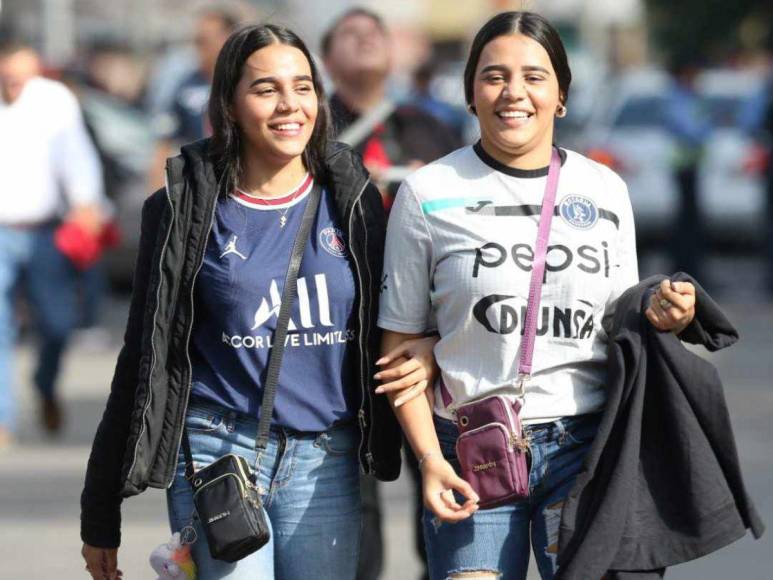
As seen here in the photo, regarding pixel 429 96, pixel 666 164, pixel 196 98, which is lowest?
pixel 196 98

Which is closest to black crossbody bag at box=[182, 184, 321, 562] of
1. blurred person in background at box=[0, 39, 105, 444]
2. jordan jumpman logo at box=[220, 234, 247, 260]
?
jordan jumpman logo at box=[220, 234, 247, 260]

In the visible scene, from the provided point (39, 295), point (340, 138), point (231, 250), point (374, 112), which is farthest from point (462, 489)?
point (39, 295)

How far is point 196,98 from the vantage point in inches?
359

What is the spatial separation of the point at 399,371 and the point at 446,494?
30 cm

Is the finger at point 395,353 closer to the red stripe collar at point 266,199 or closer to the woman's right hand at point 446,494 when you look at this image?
the woman's right hand at point 446,494

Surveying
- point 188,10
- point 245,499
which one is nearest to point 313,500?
point 245,499

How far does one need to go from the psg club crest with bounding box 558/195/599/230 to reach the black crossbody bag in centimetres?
58

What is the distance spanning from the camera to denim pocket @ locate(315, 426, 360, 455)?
4.02m

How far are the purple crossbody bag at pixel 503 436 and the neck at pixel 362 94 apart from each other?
7.66 ft

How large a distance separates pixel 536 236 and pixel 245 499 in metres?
0.86

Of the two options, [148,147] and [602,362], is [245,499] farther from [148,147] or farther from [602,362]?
[148,147]

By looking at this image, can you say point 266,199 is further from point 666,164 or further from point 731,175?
point 731,175

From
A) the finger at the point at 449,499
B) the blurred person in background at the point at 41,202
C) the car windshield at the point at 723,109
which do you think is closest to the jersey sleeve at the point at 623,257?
the finger at the point at 449,499

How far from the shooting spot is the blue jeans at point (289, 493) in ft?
13.0
